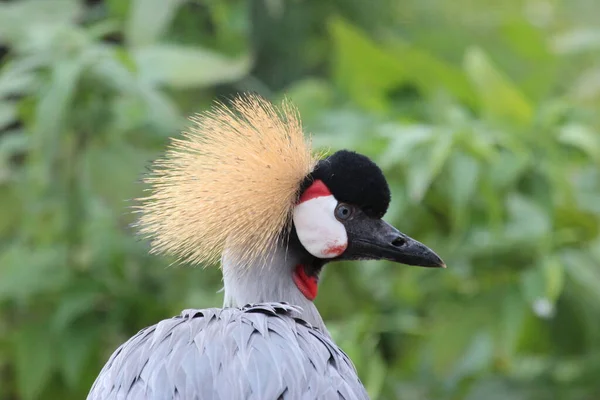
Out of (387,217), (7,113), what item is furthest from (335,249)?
(7,113)

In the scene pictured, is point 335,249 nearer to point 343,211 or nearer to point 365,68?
point 343,211

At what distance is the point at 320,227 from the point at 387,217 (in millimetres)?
682

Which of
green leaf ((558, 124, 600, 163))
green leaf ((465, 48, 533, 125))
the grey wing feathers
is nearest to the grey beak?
the grey wing feathers

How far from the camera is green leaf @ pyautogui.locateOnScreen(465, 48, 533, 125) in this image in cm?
302

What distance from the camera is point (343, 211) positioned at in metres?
2.07

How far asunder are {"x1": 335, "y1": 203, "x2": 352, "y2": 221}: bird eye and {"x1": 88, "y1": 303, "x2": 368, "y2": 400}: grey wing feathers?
0.74ft

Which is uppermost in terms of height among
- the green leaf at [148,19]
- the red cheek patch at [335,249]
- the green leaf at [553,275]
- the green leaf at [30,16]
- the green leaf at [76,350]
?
the green leaf at [30,16]

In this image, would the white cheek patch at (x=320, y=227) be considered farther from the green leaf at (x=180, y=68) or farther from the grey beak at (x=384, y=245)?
the green leaf at (x=180, y=68)

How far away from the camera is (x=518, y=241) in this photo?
9.55 feet

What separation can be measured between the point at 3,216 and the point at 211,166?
1.19 metres

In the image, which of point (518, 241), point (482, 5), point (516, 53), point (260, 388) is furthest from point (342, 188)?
point (482, 5)

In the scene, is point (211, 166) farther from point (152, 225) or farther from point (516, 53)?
point (516, 53)

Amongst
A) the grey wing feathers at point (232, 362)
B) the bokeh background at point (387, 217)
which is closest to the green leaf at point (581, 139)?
the bokeh background at point (387, 217)

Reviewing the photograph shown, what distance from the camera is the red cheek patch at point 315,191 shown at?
6.73ft
